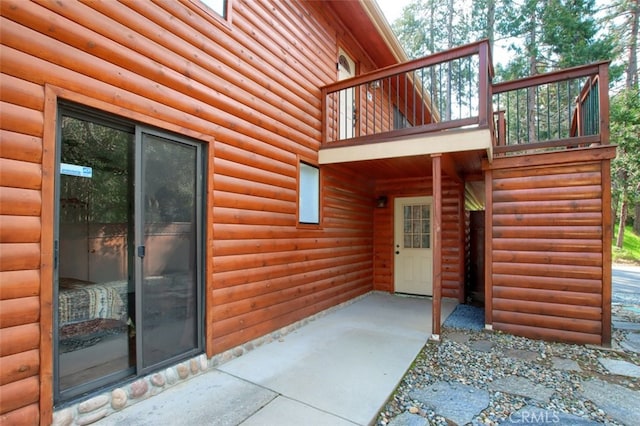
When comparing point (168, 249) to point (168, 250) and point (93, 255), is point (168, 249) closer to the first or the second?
point (168, 250)

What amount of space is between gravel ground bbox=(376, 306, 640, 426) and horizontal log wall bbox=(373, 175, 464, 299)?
5.89ft

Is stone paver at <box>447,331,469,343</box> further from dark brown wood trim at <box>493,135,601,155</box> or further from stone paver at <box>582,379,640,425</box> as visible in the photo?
dark brown wood trim at <box>493,135,601,155</box>

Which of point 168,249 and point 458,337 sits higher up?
point 168,249

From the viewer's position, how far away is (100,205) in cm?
233

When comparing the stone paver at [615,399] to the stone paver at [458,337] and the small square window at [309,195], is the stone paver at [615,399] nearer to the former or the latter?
the stone paver at [458,337]

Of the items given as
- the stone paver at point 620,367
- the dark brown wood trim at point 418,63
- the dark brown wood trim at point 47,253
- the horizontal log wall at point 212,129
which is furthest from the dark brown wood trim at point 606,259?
the dark brown wood trim at point 47,253

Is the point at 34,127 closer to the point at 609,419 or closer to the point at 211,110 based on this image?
the point at 211,110

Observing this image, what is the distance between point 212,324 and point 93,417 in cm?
101

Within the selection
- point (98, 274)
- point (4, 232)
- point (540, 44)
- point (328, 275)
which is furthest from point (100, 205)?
point (540, 44)

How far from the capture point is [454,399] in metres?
2.48

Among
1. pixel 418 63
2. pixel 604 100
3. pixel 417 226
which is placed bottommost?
pixel 417 226

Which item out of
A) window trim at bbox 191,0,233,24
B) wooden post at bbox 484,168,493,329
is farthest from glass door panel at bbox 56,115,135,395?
wooden post at bbox 484,168,493,329

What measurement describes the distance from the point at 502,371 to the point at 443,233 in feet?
10.6

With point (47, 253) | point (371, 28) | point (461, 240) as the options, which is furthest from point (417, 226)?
point (47, 253)
